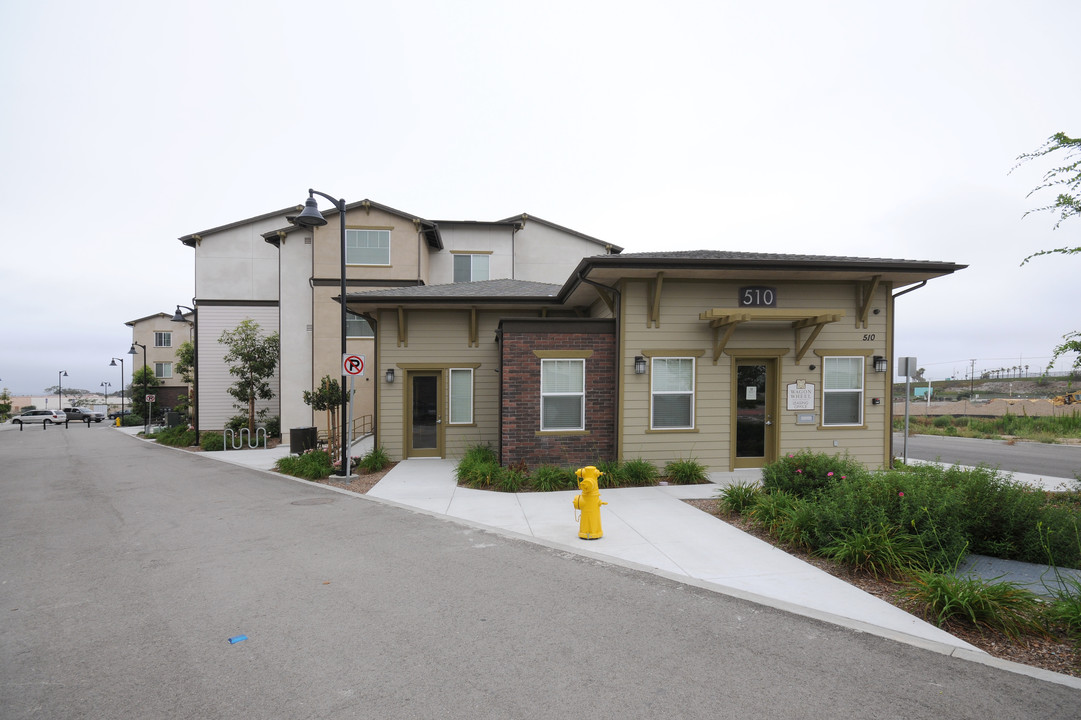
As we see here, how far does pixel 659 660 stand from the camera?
143 inches

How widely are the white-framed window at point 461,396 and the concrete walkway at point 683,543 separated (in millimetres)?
2371

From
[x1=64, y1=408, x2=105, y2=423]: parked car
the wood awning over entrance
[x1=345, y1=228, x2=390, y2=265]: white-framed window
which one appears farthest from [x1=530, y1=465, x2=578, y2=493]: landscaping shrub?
[x1=64, y1=408, x2=105, y2=423]: parked car

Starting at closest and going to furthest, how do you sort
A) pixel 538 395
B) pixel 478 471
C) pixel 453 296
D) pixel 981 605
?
1. pixel 981 605
2. pixel 478 471
3. pixel 538 395
4. pixel 453 296

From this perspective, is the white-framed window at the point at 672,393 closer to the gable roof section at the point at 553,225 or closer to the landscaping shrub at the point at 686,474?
the landscaping shrub at the point at 686,474

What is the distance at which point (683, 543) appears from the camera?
6234mm

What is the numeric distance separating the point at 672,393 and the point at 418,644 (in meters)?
7.57

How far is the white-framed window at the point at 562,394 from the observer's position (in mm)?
10508

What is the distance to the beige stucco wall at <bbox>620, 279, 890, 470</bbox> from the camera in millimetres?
10203

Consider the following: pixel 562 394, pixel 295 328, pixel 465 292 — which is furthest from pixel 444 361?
pixel 295 328

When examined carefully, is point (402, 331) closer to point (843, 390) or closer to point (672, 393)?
point (672, 393)

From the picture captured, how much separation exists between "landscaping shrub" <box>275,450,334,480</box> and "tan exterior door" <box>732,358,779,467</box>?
902cm

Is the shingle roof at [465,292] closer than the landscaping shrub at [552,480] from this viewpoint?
No

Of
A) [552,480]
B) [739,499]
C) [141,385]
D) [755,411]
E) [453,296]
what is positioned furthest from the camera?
[141,385]

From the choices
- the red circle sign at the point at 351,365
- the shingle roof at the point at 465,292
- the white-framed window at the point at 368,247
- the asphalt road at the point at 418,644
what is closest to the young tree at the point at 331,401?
the shingle roof at the point at 465,292
